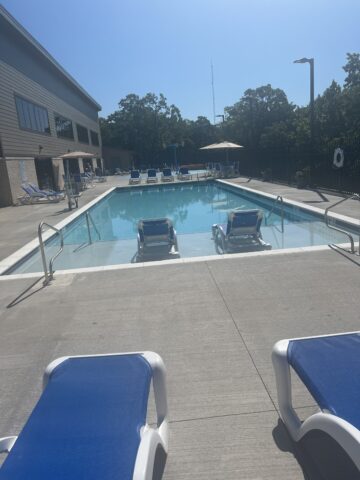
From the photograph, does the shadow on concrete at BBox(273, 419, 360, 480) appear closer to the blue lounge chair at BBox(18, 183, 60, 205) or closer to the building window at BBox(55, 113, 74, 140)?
the blue lounge chair at BBox(18, 183, 60, 205)

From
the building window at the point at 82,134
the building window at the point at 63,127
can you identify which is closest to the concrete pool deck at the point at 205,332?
the building window at the point at 63,127

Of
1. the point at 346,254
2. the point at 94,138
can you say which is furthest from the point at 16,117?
the point at 94,138

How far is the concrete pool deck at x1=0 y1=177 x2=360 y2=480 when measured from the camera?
2305 mm

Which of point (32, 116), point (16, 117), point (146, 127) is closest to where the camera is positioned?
point (16, 117)

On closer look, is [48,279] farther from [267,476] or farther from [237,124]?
[237,124]

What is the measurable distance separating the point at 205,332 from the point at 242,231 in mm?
4635

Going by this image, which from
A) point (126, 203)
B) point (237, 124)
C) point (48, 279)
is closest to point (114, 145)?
point (237, 124)

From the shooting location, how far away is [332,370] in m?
2.11

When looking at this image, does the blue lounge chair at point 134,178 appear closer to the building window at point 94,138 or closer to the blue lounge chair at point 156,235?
the building window at point 94,138

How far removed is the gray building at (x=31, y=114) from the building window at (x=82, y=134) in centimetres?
165

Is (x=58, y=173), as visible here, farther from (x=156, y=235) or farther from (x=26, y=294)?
(x=26, y=294)

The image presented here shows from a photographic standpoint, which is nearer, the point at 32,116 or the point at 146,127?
the point at 32,116

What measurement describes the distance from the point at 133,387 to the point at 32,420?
552 mm

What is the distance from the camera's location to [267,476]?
6.83 ft
